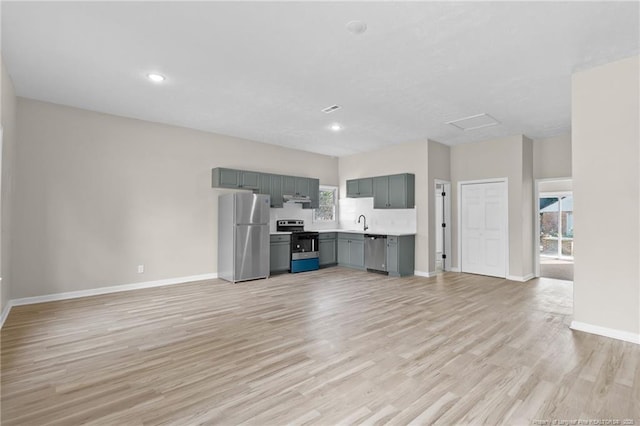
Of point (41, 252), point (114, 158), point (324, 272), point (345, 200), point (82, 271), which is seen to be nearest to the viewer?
point (41, 252)

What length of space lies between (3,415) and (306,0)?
340 cm

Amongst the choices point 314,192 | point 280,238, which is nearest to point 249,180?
point 280,238

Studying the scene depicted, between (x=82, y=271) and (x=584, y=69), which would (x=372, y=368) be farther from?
(x=82, y=271)

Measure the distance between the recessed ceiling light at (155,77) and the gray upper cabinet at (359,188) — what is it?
15.7ft

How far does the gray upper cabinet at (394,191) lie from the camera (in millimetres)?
6576

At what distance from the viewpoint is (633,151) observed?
10.3 feet

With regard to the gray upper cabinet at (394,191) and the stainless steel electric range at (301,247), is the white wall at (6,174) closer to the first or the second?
the stainless steel electric range at (301,247)

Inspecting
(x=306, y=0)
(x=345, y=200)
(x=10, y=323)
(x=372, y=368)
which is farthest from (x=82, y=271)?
(x=345, y=200)

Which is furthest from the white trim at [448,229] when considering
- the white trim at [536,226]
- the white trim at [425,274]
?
the white trim at [536,226]

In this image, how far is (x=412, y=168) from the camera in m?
6.72

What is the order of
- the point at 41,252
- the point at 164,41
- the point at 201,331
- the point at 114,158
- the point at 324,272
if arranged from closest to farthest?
the point at 164,41 → the point at 201,331 → the point at 41,252 → the point at 114,158 → the point at 324,272

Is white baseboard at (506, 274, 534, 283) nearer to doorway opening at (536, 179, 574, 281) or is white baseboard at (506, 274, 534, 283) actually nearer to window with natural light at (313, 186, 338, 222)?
doorway opening at (536, 179, 574, 281)

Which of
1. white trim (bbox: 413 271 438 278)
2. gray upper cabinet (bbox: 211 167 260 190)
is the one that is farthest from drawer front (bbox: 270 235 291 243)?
white trim (bbox: 413 271 438 278)

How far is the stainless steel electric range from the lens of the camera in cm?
676
